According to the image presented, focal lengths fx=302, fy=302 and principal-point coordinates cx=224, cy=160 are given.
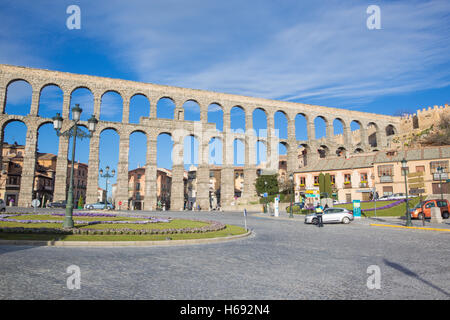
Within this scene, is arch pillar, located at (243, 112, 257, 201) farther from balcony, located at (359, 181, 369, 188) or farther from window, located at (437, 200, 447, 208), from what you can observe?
window, located at (437, 200, 447, 208)

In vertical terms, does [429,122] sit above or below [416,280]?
above

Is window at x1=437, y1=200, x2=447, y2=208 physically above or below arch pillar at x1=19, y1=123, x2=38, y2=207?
below

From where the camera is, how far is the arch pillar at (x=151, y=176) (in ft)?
168

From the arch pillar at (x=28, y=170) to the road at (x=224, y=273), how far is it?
42.9m

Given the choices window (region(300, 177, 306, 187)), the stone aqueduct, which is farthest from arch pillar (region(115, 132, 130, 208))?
window (region(300, 177, 306, 187))

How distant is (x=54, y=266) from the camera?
296 inches

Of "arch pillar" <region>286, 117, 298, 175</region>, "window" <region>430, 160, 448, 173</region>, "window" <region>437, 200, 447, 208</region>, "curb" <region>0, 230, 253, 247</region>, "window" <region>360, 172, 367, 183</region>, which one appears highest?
"arch pillar" <region>286, 117, 298, 175</region>

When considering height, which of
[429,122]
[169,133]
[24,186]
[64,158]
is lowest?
[24,186]

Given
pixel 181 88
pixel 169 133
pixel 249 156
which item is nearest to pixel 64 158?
pixel 169 133

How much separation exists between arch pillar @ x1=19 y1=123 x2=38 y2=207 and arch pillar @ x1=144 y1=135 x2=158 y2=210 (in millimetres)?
17330

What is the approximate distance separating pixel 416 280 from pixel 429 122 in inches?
3082

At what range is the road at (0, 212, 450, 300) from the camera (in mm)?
5551

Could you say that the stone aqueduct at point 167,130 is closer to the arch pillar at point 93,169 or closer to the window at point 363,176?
the arch pillar at point 93,169
